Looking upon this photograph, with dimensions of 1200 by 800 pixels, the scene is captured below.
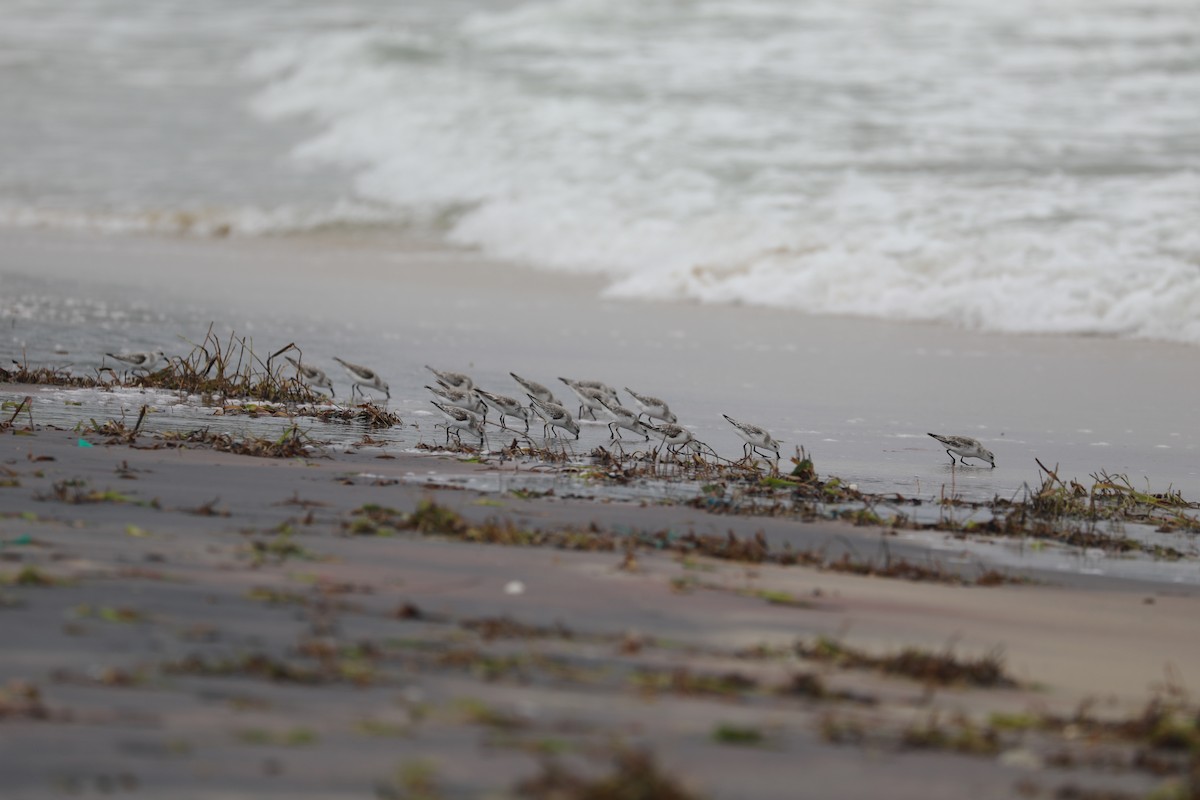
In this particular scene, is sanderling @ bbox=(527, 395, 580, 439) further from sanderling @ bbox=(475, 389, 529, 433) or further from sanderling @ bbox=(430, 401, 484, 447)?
sanderling @ bbox=(430, 401, 484, 447)

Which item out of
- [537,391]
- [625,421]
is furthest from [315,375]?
[625,421]

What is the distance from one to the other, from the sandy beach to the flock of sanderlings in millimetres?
145

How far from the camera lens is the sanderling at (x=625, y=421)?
6809 mm

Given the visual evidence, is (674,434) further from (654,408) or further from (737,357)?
(737,357)

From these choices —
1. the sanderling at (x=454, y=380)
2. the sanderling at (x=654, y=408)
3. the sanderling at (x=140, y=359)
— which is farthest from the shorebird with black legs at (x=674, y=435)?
the sanderling at (x=140, y=359)

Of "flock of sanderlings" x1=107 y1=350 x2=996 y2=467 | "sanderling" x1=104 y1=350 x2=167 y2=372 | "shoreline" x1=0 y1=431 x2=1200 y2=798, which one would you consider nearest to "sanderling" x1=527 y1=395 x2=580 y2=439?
"flock of sanderlings" x1=107 y1=350 x2=996 y2=467

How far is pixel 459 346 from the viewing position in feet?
32.9

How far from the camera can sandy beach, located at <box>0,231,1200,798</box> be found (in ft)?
8.78

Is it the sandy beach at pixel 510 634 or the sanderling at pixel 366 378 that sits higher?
the sanderling at pixel 366 378

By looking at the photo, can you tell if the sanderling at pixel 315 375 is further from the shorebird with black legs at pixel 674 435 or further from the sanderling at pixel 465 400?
the shorebird with black legs at pixel 674 435

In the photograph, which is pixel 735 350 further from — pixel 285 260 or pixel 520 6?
pixel 520 6

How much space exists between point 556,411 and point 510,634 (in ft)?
11.8

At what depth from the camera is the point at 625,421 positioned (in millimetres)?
6832

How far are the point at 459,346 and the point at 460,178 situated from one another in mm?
9678
